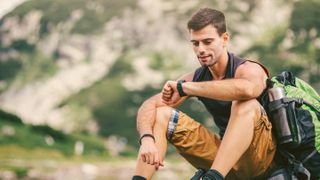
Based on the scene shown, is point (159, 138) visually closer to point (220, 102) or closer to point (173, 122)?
point (173, 122)

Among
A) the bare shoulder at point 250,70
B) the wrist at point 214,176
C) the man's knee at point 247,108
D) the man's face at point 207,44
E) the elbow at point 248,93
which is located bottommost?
the wrist at point 214,176

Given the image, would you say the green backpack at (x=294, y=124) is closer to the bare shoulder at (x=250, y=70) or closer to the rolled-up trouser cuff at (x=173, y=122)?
the bare shoulder at (x=250, y=70)

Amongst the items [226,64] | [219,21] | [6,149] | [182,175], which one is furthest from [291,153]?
[6,149]

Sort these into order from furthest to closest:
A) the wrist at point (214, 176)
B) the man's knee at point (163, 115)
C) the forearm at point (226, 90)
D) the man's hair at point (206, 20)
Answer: the man's hair at point (206, 20), the man's knee at point (163, 115), the forearm at point (226, 90), the wrist at point (214, 176)

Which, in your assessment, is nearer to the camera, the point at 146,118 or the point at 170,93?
the point at 146,118

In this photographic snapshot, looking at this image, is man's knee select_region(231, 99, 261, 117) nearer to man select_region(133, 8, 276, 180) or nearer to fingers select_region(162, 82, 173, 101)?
man select_region(133, 8, 276, 180)

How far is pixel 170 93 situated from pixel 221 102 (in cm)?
60

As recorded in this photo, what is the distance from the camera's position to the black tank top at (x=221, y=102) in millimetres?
6461

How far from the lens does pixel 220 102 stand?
21.2ft

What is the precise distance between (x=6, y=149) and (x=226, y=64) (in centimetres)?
16027

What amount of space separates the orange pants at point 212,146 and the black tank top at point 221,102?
0.21m

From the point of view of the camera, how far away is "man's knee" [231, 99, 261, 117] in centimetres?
586

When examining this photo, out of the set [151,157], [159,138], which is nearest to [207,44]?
[159,138]

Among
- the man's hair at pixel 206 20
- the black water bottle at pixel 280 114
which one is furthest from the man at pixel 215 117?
the black water bottle at pixel 280 114
